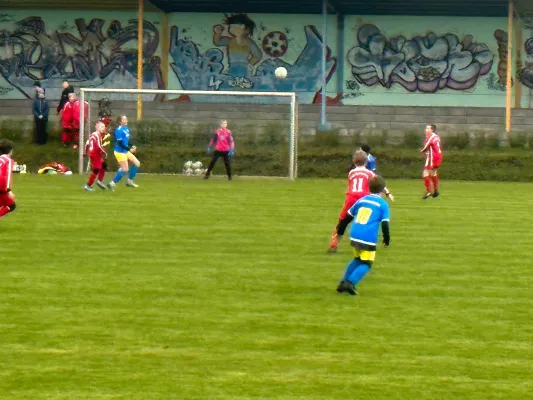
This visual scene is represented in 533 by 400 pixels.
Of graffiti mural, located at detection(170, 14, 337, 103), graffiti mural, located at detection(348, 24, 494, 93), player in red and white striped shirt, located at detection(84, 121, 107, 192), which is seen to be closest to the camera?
player in red and white striped shirt, located at detection(84, 121, 107, 192)

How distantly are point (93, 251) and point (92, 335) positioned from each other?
6569 millimetres

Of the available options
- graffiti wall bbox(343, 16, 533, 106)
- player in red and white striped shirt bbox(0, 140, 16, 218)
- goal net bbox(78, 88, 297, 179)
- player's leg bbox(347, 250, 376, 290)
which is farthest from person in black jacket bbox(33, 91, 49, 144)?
player's leg bbox(347, 250, 376, 290)

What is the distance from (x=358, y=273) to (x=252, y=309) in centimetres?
148

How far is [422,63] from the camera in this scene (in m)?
45.3

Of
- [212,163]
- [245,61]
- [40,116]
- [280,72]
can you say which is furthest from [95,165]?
[245,61]

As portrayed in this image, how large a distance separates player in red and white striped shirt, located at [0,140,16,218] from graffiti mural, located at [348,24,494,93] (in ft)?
88.7

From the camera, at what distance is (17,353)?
1036 centimetres

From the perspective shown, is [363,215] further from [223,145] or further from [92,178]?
[223,145]

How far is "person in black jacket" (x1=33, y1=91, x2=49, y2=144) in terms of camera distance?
1532 inches

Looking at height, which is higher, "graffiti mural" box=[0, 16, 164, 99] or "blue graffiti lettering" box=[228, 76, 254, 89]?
"graffiti mural" box=[0, 16, 164, 99]

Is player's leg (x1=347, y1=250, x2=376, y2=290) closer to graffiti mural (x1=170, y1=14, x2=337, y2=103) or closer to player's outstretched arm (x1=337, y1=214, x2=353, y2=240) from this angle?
player's outstretched arm (x1=337, y1=214, x2=353, y2=240)

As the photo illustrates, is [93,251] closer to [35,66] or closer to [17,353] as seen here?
[17,353]

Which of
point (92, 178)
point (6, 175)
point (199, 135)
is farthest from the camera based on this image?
point (199, 135)

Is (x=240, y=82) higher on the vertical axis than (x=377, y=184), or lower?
higher
